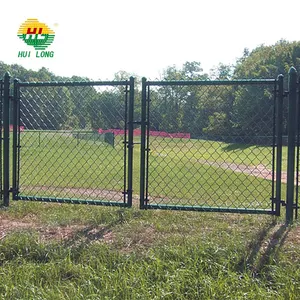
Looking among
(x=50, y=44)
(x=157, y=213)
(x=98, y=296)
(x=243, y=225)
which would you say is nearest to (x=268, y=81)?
(x=243, y=225)

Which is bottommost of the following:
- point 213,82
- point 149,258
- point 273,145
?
point 149,258

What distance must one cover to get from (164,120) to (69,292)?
157 inches

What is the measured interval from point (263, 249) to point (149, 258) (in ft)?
3.03

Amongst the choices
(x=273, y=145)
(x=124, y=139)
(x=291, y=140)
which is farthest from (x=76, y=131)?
(x=291, y=140)

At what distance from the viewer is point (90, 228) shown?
3582mm

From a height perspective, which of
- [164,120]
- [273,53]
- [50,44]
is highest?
[273,53]

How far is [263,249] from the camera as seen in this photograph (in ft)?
9.92

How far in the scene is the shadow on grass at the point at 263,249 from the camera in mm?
2806

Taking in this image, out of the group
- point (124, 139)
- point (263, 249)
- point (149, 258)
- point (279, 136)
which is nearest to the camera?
point (149, 258)

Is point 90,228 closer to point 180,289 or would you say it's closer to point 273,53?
point 180,289

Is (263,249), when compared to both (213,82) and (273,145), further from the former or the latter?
(213,82)

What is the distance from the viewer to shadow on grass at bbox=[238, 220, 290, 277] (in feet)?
9.20

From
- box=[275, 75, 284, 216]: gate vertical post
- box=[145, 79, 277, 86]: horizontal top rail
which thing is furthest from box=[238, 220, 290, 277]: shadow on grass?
box=[145, 79, 277, 86]: horizontal top rail

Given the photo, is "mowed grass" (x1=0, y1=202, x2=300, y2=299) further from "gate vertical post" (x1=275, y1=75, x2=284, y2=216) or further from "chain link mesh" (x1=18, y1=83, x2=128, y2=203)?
"chain link mesh" (x1=18, y1=83, x2=128, y2=203)
